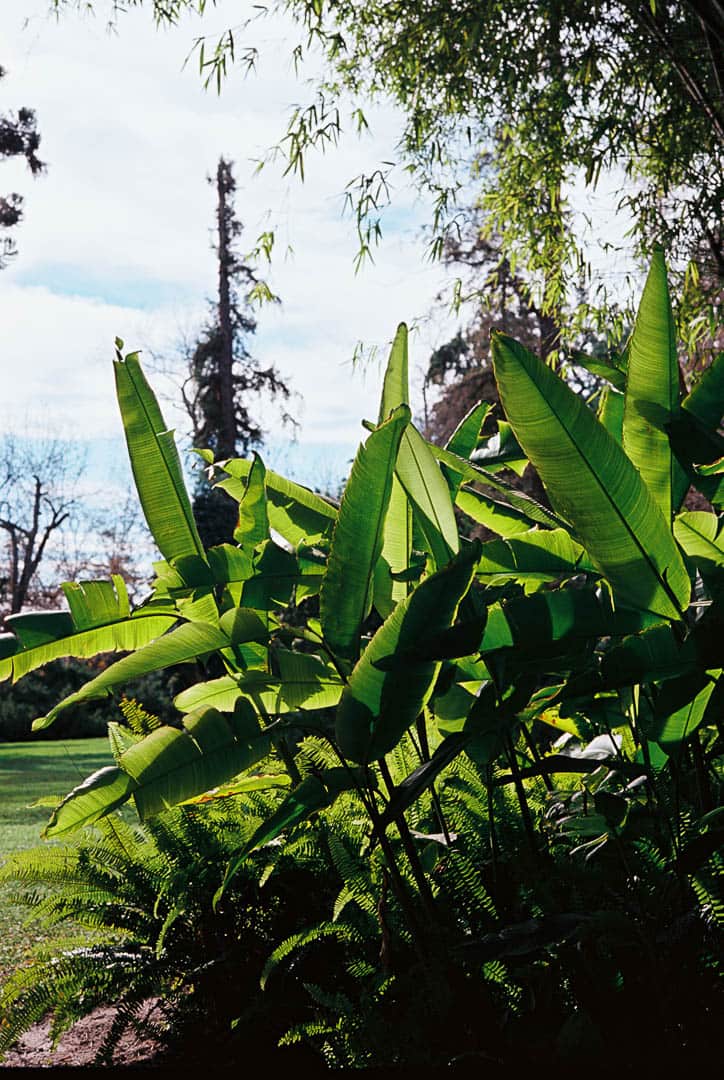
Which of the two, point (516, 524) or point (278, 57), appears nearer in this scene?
point (516, 524)

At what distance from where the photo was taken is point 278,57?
440cm

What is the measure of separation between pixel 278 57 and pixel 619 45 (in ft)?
6.92

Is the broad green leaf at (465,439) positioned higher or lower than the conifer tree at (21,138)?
lower

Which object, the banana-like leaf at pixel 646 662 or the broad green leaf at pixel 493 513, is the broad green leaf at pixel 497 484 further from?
the banana-like leaf at pixel 646 662

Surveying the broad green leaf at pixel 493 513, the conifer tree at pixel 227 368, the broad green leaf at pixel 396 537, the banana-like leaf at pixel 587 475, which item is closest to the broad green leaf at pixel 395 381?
the broad green leaf at pixel 396 537

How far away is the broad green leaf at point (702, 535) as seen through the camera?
2.41ft

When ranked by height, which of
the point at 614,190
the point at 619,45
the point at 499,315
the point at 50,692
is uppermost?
the point at 499,315

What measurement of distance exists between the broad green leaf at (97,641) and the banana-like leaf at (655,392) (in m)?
0.48

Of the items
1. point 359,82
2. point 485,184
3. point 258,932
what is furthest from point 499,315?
point 258,932

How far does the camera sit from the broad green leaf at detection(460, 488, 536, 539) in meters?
0.95

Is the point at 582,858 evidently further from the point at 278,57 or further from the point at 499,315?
the point at 499,315

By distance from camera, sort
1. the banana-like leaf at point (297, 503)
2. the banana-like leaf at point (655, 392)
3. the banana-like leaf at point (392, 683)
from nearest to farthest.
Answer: the banana-like leaf at point (392, 683) < the banana-like leaf at point (655, 392) < the banana-like leaf at point (297, 503)

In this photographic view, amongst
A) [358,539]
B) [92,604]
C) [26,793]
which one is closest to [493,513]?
[358,539]

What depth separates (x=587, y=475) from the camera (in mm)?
619
